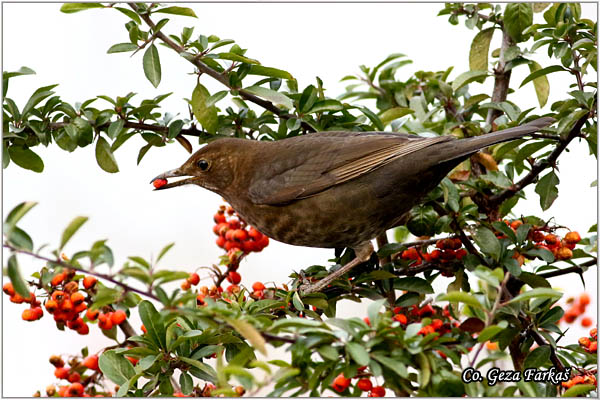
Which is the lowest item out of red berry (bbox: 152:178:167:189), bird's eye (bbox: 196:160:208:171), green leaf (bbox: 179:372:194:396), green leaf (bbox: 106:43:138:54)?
green leaf (bbox: 179:372:194:396)

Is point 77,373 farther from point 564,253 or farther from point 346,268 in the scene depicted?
point 564,253

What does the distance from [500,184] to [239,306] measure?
45.0 inches

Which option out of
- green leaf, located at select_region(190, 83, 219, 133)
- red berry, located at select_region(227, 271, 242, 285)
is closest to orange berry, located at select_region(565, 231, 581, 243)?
red berry, located at select_region(227, 271, 242, 285)

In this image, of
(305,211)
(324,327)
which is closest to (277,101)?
(305,211)

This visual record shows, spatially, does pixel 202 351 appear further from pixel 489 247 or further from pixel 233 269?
pixel 489 247

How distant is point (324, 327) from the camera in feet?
5.96

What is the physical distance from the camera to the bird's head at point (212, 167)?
362cm

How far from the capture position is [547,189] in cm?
290

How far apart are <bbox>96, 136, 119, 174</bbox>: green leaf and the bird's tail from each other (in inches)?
56.5

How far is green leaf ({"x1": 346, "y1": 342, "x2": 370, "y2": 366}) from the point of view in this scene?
1.76 m

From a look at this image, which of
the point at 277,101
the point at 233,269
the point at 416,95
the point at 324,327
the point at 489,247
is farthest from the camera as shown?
the point at 416,95

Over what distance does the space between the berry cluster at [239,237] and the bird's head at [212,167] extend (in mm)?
260

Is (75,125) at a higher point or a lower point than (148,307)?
higher

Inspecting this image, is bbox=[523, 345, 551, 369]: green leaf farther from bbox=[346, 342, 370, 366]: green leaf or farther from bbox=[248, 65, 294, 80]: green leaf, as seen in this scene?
bbox=[248, 65, 294, 80]: green leaf
